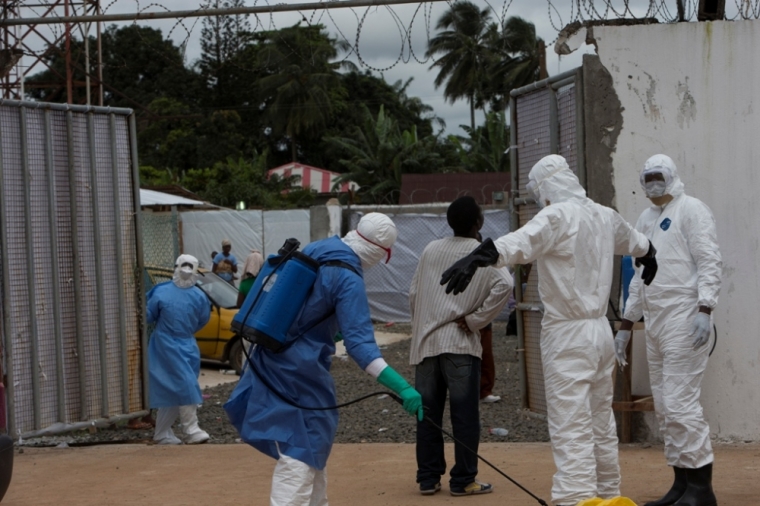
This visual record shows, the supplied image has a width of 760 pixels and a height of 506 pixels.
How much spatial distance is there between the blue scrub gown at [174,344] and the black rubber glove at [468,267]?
466 centimetres

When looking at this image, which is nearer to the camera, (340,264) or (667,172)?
(340,264)

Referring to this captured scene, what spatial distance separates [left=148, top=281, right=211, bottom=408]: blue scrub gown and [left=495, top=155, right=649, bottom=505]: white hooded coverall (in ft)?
14.3

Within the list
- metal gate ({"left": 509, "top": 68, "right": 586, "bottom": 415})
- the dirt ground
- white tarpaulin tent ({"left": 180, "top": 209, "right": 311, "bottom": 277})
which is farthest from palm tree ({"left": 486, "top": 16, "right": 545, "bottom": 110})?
the dirt ground

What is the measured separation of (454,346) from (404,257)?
14375 mm

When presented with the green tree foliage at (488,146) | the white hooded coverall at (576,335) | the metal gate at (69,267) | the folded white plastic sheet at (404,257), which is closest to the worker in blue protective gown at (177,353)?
the metal gate at (69,267)

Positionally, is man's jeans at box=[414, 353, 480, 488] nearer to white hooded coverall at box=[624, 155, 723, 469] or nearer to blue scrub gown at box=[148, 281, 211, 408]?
white hooded coverall at box=[624, 155, 723, 469]

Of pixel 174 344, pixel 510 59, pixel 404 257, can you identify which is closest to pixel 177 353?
pixel 174 344

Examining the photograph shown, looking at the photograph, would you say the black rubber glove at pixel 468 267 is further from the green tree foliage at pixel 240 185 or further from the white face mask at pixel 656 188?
the green tree foliage at pixel 240 185

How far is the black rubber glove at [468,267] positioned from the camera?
4703mm

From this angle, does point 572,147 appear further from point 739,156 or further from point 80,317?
point 80,317

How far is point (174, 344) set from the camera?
9.05m

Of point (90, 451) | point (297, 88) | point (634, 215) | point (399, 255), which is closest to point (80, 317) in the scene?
point (90, 451)

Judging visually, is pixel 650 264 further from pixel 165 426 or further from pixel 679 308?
pixel 165 426

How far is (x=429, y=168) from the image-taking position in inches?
1608
